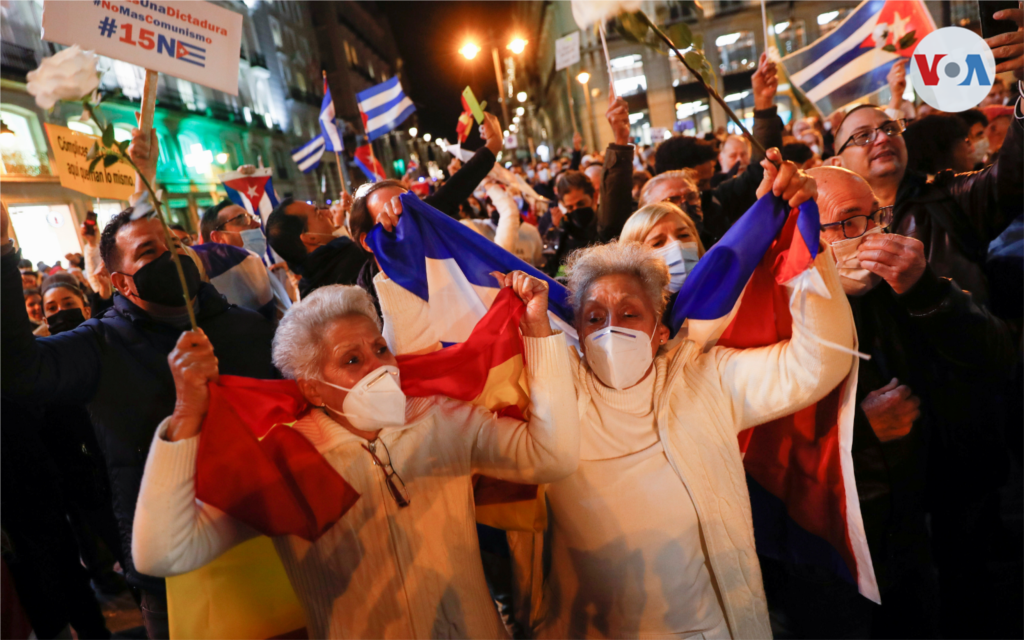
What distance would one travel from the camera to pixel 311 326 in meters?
2.07

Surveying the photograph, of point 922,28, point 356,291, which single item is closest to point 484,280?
point 356,291

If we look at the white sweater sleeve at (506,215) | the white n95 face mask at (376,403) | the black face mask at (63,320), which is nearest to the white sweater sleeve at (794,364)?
the white n95 face mask at (376,403)

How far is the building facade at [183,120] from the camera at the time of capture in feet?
55.4

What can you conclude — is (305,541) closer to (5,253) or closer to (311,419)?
(311,419)

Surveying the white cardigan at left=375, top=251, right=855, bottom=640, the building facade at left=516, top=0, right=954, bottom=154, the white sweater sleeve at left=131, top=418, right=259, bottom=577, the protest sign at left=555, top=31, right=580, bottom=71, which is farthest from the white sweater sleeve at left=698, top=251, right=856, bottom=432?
the building facade at left=516, top=0, right=954, bottom=154

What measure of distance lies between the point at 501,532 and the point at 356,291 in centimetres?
130

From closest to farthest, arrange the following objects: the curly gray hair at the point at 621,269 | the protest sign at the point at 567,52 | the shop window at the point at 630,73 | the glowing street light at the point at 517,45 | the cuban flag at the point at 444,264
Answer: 1. the curly gray hair at the point at 621,269
2. the cuban flag at the point at 444,264
3. the protest sign at the point at 567,52
4. the glowing street light at the point at 517,45
5. the shop window at the point at 630,73

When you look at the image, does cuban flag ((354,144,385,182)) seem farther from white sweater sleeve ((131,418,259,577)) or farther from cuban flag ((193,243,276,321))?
white sweater sleeve ((131,418,259,577))

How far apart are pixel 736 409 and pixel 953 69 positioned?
5.34 feet

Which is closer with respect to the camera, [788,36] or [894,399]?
[894,399]

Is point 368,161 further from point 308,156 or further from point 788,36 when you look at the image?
point 788,36

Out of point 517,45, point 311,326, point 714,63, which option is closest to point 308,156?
point 517,45

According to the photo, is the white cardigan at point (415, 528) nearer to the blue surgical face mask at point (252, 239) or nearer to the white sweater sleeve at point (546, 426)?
the white sweater sleeve at point (546, 426)

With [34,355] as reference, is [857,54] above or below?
above
